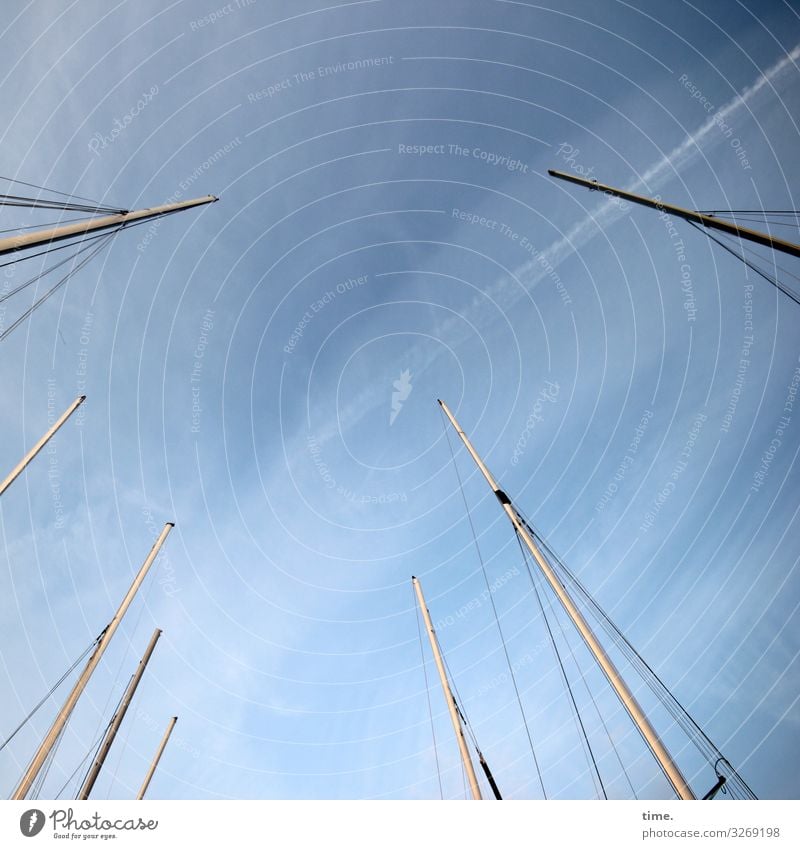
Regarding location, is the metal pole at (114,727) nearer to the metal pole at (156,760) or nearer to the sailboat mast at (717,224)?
the metal pole at (156,760)

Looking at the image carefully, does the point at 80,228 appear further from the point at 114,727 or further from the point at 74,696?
the point at 114,727

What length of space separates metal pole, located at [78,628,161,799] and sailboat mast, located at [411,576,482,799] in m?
12.0

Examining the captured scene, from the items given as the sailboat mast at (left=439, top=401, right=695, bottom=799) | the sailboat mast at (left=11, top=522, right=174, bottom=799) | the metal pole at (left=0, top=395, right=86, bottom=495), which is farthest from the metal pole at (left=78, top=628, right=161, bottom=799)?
the sailboat mast at (left=439, top=401, right=695, bottom=799)

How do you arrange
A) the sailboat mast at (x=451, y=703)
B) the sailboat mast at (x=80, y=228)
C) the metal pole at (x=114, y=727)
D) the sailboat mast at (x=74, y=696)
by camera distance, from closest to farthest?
the sailboat mast at (x=80, y=228) < the sailboat mast at (x=74, y=696) < the metal pole at (x=114, y=727) < the sailboat mast at (x=451, y=703)

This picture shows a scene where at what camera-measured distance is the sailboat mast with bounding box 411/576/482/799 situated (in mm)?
15280

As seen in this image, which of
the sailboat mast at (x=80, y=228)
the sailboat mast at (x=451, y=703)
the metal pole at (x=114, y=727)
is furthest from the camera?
the sailboat mast at (x=451, y=703)

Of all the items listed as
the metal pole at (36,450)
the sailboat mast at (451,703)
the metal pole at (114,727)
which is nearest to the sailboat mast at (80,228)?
the metal pole at (36,450)

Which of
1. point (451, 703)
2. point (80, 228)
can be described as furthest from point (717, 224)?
point (451, 703)

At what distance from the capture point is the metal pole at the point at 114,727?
13.5m

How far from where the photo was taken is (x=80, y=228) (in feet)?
30.4

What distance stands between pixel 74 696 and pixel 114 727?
280cm

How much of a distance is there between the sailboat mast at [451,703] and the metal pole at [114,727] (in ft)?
39.5

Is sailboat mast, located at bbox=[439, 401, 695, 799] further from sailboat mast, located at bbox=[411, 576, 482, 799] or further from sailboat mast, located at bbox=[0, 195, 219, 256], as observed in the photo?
sailboat mast, located at bbox=[0, 195, 219, 256]
